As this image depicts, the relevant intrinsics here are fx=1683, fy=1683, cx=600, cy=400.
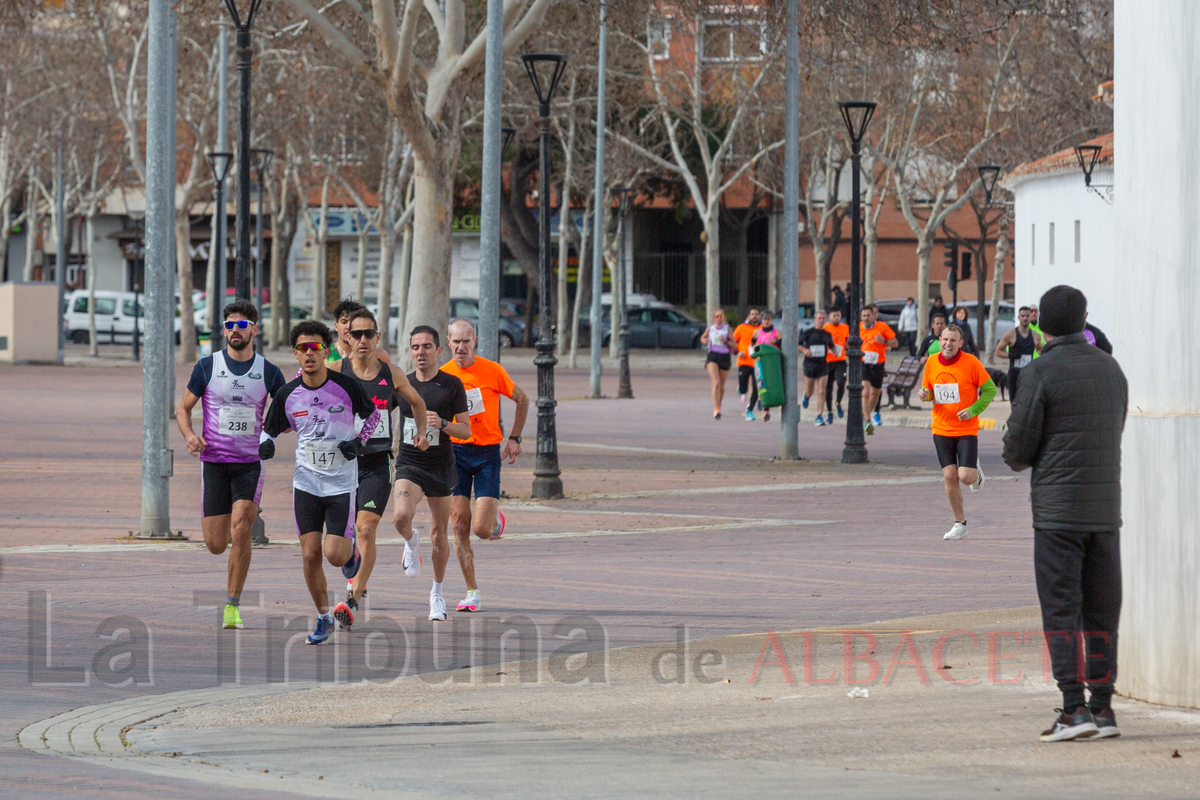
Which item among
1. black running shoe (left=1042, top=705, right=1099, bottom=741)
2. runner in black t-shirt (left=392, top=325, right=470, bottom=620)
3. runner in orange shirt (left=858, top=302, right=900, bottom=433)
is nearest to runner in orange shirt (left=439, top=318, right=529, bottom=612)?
runner in black t-shirt (left=392, top=325, right=470, bottom=620)

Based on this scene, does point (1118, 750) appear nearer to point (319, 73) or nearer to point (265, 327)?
point (319, 73)

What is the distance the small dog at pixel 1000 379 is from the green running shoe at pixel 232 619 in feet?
27.4

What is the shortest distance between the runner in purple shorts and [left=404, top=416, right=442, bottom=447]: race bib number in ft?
1.69

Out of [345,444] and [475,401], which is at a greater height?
[475,401]

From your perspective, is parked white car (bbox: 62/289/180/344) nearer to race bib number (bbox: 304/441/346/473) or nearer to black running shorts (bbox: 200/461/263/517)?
black running shorts (bbox: 200/461/263/517)

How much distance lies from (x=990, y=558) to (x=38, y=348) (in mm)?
36537

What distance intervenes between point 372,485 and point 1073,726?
4.14 metres

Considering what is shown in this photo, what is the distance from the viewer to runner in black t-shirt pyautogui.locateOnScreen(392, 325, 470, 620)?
30.0 ft

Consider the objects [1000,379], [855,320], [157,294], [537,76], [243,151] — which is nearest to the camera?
[157,294]

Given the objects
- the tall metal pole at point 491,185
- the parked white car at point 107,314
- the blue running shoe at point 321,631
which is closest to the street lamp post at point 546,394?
the tall metal pole at point 491,185

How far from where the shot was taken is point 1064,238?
3350 centimetres

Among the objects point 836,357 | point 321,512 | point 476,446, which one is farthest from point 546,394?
point 836,357

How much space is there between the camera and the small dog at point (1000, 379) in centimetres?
1973

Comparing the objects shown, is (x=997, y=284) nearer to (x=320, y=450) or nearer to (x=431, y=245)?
(x=431, y=245)
